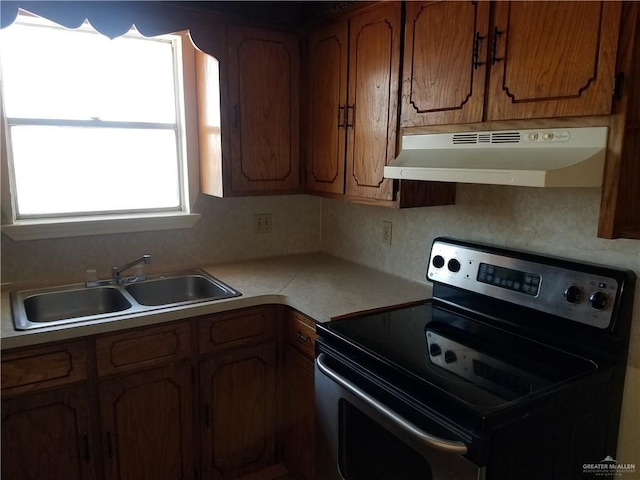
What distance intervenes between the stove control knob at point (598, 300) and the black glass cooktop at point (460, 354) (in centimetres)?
17

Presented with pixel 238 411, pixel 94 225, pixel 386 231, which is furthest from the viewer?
pixel 386 231

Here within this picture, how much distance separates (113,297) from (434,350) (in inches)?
57.6

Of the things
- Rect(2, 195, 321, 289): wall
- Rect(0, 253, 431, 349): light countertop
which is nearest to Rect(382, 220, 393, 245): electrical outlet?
Rect(0, 253, 431, 349): light countertop

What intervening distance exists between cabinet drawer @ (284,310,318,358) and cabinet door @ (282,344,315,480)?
4 cm

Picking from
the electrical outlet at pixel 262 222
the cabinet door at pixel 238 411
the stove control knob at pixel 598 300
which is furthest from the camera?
the electrical outlet at pixel 262 222

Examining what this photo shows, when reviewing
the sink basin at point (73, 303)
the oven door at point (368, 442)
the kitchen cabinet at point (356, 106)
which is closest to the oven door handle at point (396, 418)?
the oven door at point (368, 442)

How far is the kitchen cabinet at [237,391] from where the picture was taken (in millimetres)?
1973

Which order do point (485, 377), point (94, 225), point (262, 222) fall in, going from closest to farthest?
point (485, 377)
point (94, 225)
point (262, 222)

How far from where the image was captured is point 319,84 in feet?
7.38

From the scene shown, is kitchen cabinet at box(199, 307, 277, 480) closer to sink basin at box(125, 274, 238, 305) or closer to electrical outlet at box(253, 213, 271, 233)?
sink basin at box(125, 274, 238, 305)

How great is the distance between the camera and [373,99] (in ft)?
6.28

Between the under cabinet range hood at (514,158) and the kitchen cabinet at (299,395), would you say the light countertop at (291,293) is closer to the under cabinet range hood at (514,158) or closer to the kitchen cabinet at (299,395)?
→ the kitchen cabinet at (299,395)

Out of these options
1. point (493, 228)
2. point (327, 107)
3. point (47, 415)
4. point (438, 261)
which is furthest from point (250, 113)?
point (47, 415)

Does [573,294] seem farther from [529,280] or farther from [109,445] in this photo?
[109,445]
